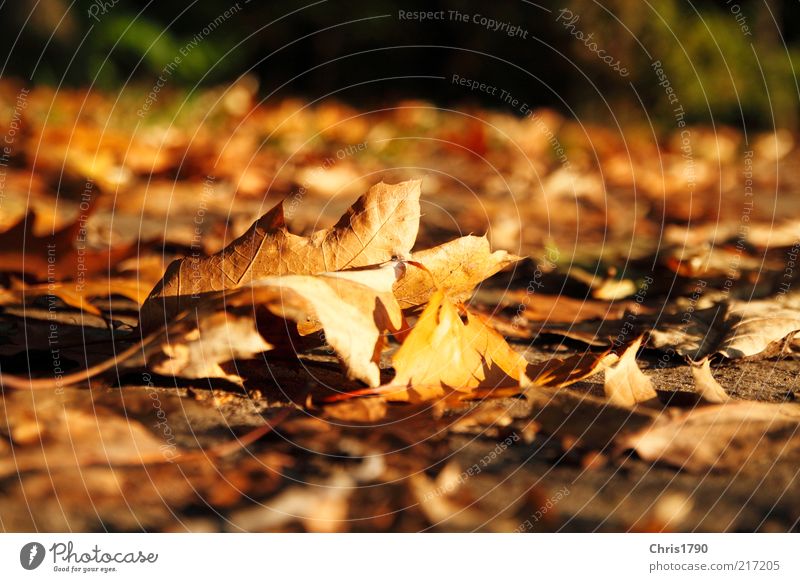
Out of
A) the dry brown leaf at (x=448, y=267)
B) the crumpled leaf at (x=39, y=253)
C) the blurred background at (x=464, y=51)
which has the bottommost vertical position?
the dry brown leaf at (x=448, y=267)

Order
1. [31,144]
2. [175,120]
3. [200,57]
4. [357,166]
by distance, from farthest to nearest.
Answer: [200,57]
[175,120]
[357,166]
[31,144]

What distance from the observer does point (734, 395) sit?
1364 mm

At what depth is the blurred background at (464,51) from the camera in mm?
5570

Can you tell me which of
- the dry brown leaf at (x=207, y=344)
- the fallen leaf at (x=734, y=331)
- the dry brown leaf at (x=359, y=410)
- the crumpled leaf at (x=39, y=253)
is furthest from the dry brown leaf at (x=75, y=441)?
the fallen leaf at (x=734, y=331)

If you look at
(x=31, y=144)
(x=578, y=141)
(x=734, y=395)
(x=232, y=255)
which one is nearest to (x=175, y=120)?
(x=31, y=144)

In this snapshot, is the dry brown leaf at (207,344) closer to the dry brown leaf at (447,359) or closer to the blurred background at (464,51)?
the dry brown leaf at (447,359)

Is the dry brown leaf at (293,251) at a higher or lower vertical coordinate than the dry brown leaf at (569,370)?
higher

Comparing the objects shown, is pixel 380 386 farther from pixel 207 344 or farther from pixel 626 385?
pixel 626 385

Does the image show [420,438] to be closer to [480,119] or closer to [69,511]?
[69,511]

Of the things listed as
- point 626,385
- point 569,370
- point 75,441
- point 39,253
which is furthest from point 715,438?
point 39,253

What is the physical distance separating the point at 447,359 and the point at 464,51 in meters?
5.60

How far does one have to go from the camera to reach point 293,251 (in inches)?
53.1

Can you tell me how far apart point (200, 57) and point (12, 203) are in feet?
15.6

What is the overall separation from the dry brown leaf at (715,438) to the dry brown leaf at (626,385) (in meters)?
0.07
